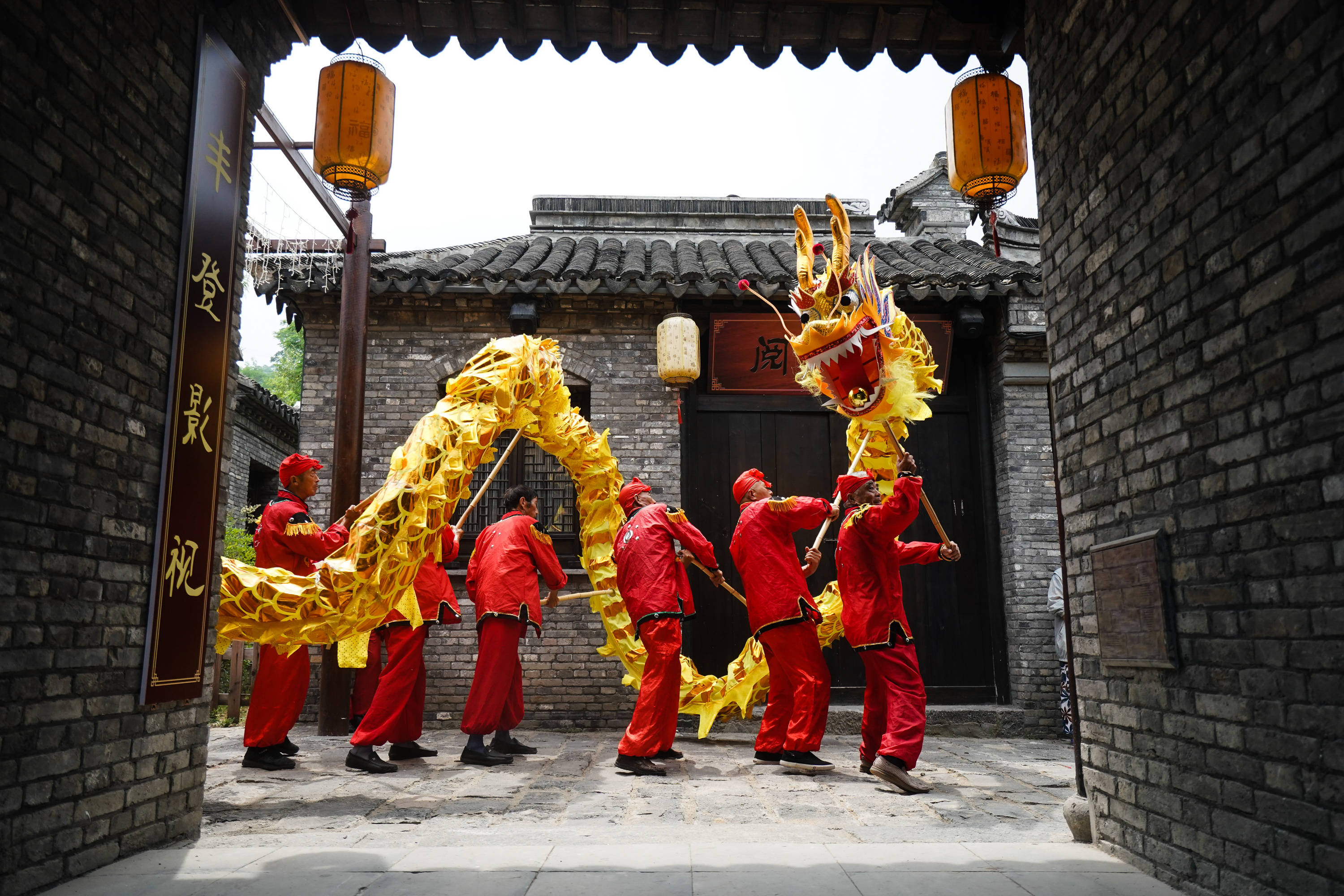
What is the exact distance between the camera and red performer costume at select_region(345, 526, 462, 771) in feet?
18.4

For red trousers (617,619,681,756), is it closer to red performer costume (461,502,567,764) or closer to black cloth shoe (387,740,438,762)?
red performer costume (461,502,567,764)

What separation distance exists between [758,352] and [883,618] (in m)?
3.72

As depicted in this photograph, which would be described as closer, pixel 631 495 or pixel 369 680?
pixel 631 495

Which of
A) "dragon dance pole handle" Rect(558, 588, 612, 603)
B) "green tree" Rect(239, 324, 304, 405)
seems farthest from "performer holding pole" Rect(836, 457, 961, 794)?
"green tree" Rect(239, 324, 304, 405)

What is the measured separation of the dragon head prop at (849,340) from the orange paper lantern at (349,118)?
237cm

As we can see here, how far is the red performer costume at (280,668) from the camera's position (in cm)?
565

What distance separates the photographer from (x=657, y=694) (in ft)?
18.4

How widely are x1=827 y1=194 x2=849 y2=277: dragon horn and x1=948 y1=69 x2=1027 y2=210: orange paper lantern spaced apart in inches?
24.9

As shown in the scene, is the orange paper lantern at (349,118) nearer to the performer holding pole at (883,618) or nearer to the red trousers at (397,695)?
the red trousers at (397,695)

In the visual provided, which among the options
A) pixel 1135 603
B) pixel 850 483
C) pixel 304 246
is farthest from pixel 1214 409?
pixel 304 246

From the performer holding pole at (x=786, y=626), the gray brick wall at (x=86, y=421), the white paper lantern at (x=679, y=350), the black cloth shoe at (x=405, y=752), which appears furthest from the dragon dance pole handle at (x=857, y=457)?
the gray brick wall at (x=86, y=421)

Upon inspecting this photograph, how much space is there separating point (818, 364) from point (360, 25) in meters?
2.98

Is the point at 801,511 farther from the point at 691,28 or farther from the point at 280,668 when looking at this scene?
the point at 280,668

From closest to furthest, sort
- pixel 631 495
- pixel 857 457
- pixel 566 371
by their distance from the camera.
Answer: pixel 857 457, pixel 631 495, pixel 566 371
